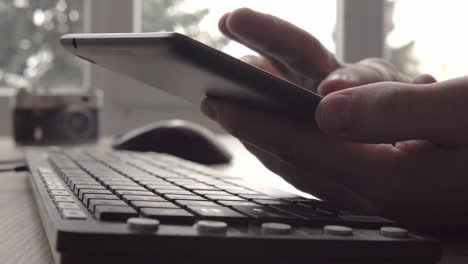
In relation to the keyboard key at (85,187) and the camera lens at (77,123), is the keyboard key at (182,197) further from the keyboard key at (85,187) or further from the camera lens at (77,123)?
the camera lens at (77,123)

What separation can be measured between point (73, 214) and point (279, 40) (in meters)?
0.30

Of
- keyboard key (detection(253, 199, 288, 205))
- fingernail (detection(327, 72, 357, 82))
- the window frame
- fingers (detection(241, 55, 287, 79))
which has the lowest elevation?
keyboard key (detection(253, 199, 288, 205))

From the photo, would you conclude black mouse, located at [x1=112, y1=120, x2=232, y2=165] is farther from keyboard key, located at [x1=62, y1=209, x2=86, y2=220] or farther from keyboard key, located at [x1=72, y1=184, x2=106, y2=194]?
keyboard key, located at [x1=62, y1=209, x2=86, y2=220]

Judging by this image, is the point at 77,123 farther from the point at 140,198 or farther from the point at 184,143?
the point at 140,198

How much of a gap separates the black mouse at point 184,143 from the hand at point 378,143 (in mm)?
433

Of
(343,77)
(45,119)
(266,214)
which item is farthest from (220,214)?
(45,119)

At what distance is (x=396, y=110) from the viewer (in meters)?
0.36

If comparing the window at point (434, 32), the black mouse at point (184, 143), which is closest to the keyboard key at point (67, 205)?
the black mouse at point (184, 143)

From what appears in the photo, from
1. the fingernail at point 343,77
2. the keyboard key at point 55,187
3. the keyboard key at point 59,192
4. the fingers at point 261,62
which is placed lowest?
the keyboard key at point 59,192

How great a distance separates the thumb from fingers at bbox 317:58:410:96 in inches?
6.5

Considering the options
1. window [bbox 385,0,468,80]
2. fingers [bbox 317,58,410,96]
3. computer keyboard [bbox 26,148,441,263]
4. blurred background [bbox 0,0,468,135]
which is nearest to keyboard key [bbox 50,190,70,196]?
computer keyboard [bbox 26,148,441,263]

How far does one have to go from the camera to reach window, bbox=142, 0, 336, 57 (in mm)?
1700

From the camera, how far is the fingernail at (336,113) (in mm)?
362

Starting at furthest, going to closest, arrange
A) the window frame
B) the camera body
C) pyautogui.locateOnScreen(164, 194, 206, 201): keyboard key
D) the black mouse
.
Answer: the window frame < the camera body < the black mouse < pyautogui.locateOnScreen(164, 194, 206, 201): keyboard key
